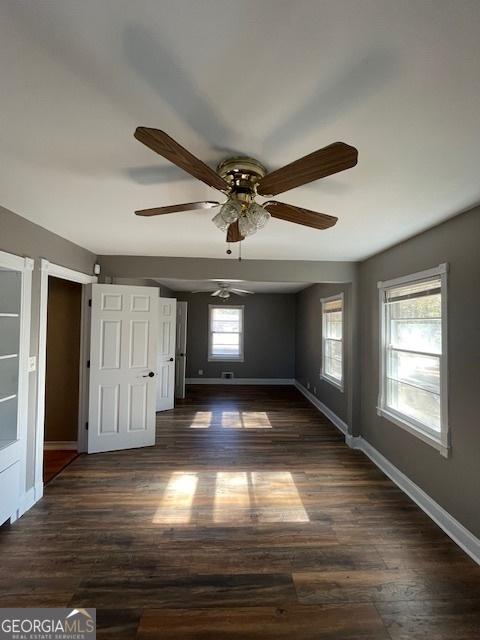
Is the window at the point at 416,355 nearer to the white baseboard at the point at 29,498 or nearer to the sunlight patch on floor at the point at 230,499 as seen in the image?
the sunlight patch on floor at the point at 230,499

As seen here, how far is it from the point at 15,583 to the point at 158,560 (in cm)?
84

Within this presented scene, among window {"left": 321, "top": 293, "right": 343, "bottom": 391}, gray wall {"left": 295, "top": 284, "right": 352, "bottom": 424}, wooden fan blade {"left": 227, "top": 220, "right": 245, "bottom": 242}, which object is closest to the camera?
wooden fan blade {"left": 227, "top": 220, "right": 245, "bottom": 242}

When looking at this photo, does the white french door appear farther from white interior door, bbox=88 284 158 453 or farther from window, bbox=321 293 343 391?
window, bbox=321 293 343 391

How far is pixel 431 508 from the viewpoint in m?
2.66

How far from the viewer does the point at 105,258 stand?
4.05 metres

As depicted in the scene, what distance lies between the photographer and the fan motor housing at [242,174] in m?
1.57

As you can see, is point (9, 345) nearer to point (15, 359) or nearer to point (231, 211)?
point (15, 359)

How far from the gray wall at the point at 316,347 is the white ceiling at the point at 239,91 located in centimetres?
270

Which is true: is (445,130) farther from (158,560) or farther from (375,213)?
(158,560)

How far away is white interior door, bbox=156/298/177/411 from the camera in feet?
18.7

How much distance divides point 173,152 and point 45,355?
9.39 ft

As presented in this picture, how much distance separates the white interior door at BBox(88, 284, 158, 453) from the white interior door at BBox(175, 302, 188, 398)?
257 centimetres

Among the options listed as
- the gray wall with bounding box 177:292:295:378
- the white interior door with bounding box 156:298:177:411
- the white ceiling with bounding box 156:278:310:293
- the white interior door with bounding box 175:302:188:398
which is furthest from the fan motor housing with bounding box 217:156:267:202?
the gray wall with bounding box 177:292:295:378

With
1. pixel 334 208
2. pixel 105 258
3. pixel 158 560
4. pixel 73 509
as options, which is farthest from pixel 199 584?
pixel 105 258
